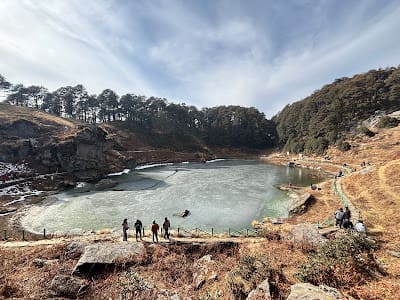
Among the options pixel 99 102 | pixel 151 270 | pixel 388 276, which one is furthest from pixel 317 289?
pixel 99 102

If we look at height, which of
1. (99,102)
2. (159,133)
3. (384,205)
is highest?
(99,102)

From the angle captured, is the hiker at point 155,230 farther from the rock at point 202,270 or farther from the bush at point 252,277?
the bush at point 252,277

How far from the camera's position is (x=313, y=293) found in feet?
22.4

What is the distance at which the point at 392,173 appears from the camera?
28.9 metres

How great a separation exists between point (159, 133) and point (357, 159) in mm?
78526

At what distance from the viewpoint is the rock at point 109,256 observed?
40.2ft

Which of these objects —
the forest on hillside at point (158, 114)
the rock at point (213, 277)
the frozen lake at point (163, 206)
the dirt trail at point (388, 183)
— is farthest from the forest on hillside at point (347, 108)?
the rock at point (213, 277)

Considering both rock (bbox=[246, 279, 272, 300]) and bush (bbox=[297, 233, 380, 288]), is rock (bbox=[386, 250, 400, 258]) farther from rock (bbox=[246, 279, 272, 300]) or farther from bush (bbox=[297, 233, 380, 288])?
rock (bbox=[246, 279, 272, 300])

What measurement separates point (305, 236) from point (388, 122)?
7710 centimetres

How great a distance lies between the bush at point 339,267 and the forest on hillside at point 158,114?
10217 centimetres

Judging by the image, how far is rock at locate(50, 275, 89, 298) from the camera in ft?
31.9

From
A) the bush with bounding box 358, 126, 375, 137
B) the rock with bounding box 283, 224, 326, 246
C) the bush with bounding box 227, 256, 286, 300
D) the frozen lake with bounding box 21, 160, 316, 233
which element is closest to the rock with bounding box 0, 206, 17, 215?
the frozen lake with bounding box 21, 160, 316, 233

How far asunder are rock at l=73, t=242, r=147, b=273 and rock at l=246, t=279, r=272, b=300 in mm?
7273

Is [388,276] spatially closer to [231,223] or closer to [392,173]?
[231,223]
